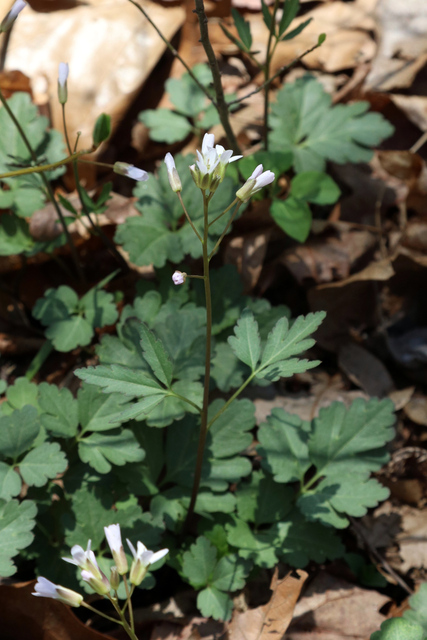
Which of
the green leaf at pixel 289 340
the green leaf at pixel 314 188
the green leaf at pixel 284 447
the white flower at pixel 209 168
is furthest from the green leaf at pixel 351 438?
the white flower at pixel 209 168

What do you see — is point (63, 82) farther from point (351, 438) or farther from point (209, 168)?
point (351, 438)

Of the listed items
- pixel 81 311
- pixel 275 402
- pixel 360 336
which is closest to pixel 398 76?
pixel 360 336

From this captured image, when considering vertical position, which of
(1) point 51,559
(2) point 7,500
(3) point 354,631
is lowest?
(3) point 354,631

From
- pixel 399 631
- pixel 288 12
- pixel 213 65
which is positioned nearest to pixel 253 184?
pixel 213 65

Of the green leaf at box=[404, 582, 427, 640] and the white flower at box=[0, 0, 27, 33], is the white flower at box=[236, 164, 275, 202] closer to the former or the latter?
the white flower at box=[0, 0, 27, 33]

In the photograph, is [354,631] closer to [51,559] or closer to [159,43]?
[51,559]

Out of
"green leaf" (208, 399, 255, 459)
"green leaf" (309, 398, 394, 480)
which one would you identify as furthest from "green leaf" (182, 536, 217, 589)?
"green leaf" (309, 398, 394, 480)
